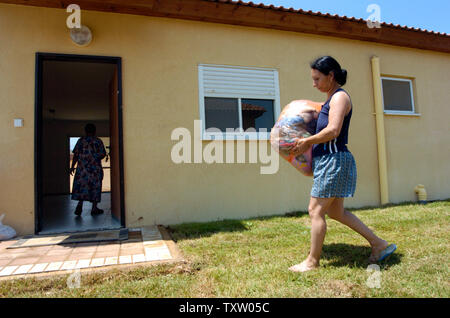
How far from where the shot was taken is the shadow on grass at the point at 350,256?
2.59 m

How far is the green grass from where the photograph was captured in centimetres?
211

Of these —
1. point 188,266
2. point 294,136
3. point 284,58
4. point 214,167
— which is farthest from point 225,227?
point 284,58

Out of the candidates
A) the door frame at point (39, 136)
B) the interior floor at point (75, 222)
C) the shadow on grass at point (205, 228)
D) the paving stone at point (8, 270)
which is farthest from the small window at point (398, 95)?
the paving stone at point (8, 270)

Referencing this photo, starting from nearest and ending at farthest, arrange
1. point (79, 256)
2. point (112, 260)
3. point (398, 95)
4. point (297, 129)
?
point (297, 129) → point (112, 260) → point (79, 256) → point (398, 95)

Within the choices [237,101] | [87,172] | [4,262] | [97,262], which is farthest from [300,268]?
[87,172]

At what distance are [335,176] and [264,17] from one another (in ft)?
12.6

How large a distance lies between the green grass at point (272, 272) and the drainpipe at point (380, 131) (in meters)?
2.19

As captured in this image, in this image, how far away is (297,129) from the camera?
255 cm

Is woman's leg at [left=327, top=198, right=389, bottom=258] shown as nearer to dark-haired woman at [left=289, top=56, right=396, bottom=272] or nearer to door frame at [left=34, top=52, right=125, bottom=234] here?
dark-haired woman at [left=289, top=56, right=396, bottom=272]

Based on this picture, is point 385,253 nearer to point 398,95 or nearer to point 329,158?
point 329,158

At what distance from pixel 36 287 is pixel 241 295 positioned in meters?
1.60

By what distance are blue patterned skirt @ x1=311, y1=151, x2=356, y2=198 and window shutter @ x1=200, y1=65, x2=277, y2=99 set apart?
298cm

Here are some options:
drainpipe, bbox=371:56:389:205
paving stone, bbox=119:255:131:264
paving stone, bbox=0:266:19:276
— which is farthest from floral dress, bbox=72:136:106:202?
drainpipe, bbox=371:56:389:205

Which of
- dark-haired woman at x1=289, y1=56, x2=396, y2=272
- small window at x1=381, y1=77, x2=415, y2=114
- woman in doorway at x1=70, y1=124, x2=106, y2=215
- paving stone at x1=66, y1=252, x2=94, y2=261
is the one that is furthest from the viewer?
small window at x1=381, y1=77, x2=415, y2=114
